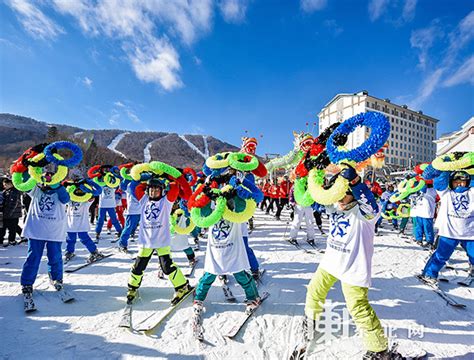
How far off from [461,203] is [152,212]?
4.90 meters

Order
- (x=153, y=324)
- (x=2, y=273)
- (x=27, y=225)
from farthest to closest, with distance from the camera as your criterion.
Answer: (x=2, y=273) → (x=27, y=225) → (x=153, y=324)

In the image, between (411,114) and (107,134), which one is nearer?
(411,114)

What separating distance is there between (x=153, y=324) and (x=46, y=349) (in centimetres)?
108

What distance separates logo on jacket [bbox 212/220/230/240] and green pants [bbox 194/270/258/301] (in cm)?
47

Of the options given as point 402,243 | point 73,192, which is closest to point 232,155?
point 73,192

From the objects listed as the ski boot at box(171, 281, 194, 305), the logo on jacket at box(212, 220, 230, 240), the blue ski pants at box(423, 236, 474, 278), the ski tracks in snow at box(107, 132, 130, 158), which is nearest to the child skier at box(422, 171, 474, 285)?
the blue ski pants at box(423, 236, 474, 278)

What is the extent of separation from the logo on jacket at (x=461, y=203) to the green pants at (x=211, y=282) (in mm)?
3588

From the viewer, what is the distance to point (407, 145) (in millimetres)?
56125

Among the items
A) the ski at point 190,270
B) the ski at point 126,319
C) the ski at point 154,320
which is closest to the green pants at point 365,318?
the ski at point 154,320

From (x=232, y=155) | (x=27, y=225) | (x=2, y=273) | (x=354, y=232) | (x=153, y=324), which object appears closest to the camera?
(x=354, y=232)

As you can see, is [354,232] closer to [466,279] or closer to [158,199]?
[158,199]

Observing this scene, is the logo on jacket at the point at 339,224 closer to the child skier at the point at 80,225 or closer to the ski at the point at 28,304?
the ski at the point at 28,304

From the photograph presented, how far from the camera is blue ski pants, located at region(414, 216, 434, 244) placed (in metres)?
6.30

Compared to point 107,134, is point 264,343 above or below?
below
